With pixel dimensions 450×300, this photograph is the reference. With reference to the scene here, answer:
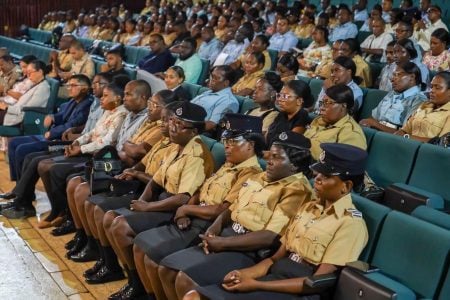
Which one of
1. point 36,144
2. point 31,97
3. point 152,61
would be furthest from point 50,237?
point 152,61

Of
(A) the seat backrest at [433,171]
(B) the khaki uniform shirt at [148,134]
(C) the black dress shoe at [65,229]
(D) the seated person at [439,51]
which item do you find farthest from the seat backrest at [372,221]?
(D) the seated person at [439,51]

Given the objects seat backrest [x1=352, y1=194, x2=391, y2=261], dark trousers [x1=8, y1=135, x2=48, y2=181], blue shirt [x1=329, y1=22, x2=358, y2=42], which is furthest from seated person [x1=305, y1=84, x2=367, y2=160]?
blue shirt [x1=329, y1=22, x2=358, y2=42]

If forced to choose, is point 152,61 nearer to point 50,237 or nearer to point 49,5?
point 50,237

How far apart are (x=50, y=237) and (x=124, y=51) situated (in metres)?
3.90

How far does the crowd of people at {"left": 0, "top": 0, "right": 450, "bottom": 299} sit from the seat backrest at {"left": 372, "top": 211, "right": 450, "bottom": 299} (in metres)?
0.09

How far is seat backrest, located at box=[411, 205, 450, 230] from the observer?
7.16ft

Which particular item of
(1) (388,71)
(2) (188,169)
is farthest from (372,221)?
(1) (388,71)

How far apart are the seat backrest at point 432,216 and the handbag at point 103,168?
5.27 feet

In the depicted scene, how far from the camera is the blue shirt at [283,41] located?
6.38m

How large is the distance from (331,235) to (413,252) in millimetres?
269

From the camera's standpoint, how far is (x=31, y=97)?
4930 millimetres

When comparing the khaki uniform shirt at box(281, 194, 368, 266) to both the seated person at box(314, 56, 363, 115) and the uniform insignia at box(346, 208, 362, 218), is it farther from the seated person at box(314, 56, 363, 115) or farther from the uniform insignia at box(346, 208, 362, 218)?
the seated person at box(314, 56, 363, 115)

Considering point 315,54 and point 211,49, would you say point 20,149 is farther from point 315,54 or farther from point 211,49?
point 211,49

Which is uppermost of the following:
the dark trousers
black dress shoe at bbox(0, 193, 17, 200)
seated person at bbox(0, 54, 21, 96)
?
seated person at bbox(0, 54, 21, 96)
